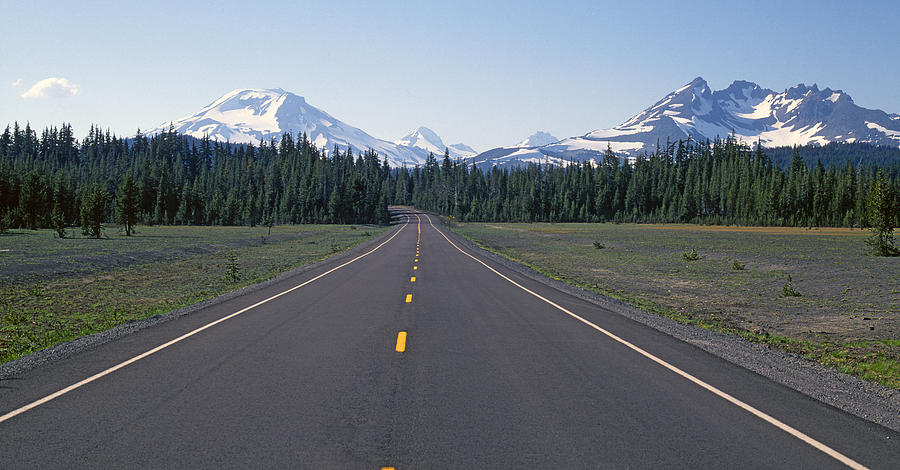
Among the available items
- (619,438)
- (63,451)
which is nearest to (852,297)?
(619,438)

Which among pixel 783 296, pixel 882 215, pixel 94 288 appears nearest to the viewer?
pixel 783 296

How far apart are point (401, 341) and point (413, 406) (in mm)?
4085

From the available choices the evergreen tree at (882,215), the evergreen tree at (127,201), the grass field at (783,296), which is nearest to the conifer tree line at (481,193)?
the evergreen tree at (127,201)

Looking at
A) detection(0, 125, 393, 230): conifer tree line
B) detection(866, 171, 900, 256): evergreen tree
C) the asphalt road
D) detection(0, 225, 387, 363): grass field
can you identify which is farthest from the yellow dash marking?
detection(0, 125, 393, 230): conifer tree line

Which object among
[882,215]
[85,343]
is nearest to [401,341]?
[85,343]

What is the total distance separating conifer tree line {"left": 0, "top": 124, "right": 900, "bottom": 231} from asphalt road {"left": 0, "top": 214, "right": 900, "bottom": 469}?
61.9m

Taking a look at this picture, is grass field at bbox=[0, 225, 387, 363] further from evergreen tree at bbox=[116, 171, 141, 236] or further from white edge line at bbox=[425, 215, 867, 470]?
evergreen tree at bbox=[116, 171, 141, 236]

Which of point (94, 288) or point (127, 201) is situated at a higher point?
point (127, 201)

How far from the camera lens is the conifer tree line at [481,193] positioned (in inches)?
4254

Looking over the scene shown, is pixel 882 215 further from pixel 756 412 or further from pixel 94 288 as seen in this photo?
pixel 94 288

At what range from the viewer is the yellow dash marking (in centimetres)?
1000

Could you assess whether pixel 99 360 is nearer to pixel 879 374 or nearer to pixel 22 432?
pixel 22 432

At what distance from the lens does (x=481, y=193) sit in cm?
19788

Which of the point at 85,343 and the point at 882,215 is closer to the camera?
the point at 85,343
